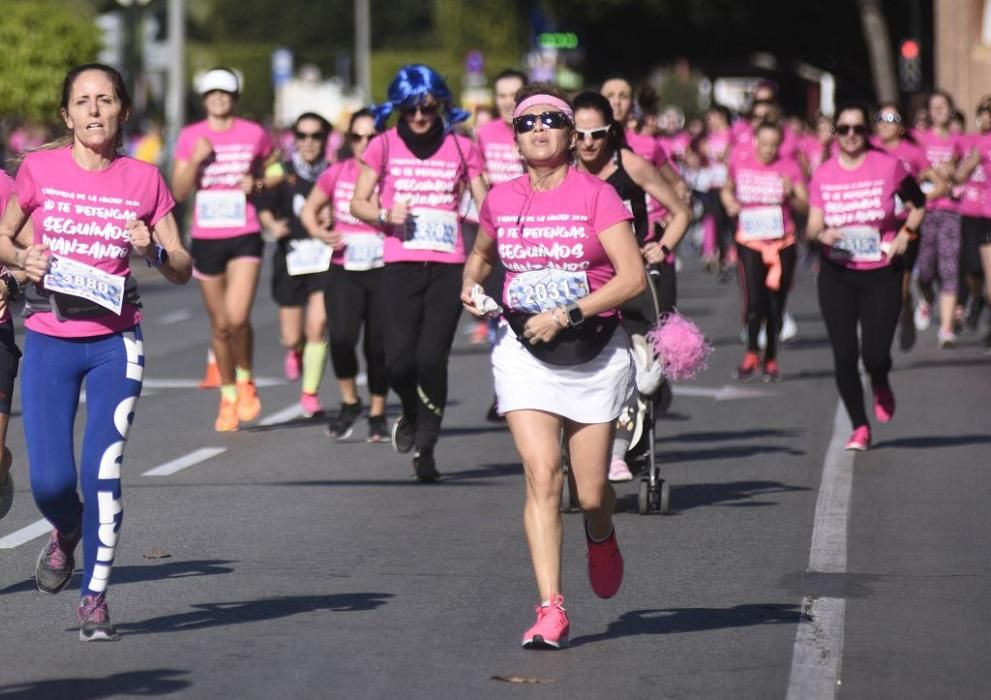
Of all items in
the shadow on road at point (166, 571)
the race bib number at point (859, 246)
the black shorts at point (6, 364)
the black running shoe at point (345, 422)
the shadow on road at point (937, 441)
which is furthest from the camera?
the black running shoe at point (345, 422)

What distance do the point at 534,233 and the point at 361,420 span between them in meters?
6.92

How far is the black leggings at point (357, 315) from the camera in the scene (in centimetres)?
1246

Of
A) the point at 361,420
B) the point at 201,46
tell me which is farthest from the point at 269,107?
the point at 361,420

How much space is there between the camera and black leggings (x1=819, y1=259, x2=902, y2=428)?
11812mm

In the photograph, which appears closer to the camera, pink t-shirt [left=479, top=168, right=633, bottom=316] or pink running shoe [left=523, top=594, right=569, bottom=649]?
pink running shoe [left=523, top=594, right=569, bottom=649]

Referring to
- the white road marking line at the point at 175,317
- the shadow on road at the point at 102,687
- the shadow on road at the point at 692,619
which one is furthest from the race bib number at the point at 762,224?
the shadow on road at the point at 102,687

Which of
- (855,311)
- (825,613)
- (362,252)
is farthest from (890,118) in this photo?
(825,613)

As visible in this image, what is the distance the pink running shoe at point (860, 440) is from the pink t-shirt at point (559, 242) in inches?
206

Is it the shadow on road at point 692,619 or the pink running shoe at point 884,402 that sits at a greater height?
the pink running shoe at point 884,402

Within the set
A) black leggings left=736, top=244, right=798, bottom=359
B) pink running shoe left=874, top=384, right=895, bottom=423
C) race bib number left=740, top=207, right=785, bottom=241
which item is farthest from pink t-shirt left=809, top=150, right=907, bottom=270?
race bib number left=740, top=207, right=785, bottom=241

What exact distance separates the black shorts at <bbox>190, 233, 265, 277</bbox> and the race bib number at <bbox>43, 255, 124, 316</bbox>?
6017 millimetres

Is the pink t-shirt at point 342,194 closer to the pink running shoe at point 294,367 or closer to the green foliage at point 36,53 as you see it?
the pink running shoe at point 294,367

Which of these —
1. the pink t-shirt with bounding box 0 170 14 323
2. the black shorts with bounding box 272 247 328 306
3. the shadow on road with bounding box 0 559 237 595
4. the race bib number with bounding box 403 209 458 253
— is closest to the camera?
the pink t-shirt with bounding box 0 170 14 323

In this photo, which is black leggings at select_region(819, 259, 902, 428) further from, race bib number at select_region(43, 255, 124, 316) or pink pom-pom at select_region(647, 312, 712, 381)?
race bib number at select_region(43, 255, 124, 316)
